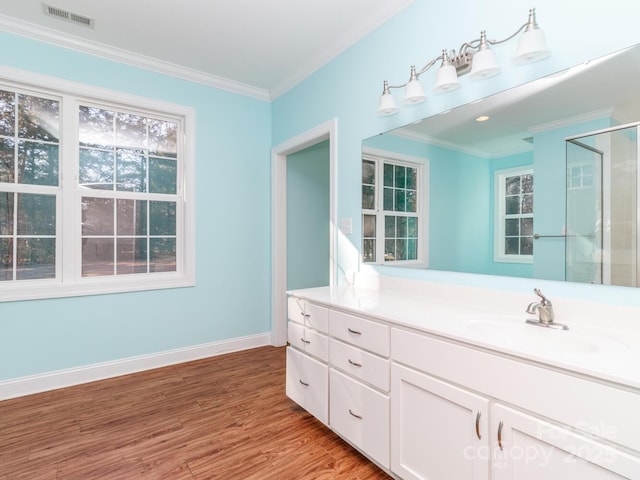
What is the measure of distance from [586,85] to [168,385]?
321cm

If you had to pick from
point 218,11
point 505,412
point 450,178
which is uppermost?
point 218,11

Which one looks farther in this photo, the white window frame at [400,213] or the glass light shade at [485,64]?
the white window frame at [400,213]

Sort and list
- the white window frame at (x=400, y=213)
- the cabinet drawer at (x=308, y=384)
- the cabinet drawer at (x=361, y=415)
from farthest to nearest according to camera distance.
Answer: the white window frame at (x=400, y=213), the cabinet drawer at (x=308, y=384), the cabinet drawer at (x=361, y=415)

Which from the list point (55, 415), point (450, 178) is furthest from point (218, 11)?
point (55, 415)

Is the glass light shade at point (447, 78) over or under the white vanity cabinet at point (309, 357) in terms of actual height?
over

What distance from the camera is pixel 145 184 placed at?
3.09 m

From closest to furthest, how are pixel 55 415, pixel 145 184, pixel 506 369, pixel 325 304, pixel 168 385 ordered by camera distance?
pixel 506 369
pixel 325 304
pixel 55 415
pixel 168 385
pixel 145 184

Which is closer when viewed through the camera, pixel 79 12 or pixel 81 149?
pixel 79 12

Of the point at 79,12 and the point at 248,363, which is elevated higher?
the point at 79,12

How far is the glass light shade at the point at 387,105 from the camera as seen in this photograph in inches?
83.4

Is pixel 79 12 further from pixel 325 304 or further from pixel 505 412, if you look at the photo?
pixel 505 412

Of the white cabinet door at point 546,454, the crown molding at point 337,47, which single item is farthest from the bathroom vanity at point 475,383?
the crown molding at point 337,47

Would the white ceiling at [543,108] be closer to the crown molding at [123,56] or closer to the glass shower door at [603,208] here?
the glass shower door at [603,208]

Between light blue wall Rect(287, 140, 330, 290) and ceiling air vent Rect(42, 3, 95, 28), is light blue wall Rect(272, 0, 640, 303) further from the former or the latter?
ceiling air vent Rect(42, 3, 95, 28)
